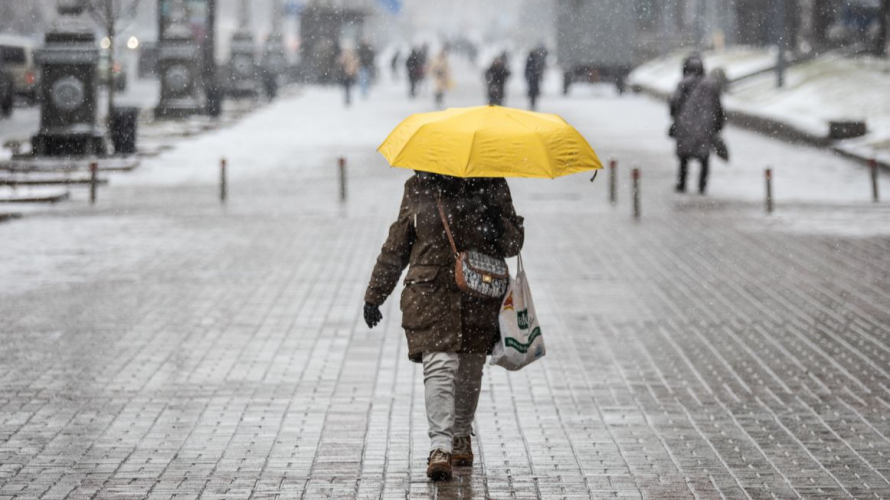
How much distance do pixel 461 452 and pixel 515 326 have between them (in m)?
0.68

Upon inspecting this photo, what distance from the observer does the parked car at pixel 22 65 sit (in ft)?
134

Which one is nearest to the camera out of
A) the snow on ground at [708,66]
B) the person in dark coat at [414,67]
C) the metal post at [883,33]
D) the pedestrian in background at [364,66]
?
the metal post at [883,33]

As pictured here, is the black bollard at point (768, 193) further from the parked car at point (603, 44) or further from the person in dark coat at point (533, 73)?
the parked car at point (603, 44)

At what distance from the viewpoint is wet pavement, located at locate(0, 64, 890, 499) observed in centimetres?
659

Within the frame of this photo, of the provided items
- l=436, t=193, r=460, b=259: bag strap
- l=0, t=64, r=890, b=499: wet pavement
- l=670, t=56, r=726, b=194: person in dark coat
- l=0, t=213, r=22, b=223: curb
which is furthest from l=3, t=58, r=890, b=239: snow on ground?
l=436, t=193, r=460, b=259: bag strap

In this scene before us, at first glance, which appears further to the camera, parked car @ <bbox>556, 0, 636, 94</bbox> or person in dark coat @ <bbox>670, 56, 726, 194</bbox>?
parked car @ <bbox>556, 0, 636, 94</bbox>

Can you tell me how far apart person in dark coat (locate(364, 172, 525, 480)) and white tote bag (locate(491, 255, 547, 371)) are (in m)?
0.07

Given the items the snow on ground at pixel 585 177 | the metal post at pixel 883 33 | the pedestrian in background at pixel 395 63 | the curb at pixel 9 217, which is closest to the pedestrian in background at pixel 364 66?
the snow on ground at pixel 585 177

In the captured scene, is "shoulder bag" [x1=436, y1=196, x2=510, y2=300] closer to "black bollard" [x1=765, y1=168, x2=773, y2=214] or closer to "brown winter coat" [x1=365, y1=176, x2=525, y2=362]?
"brown winter coat" [x1=365, y1=176, x2=525, y2=362]

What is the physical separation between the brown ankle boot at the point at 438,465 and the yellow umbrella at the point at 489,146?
1.20 meters

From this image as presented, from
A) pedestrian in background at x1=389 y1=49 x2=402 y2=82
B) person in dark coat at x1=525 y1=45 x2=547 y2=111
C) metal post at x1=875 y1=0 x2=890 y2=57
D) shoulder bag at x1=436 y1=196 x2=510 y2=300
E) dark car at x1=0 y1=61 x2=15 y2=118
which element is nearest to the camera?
shoulder bag at x1=436 y1=196 x2=510 y2=300

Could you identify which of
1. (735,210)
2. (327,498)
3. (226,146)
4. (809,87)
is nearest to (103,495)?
(327,498)

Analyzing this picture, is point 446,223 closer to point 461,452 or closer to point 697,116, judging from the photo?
point 461,452

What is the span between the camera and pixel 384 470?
260 inches
